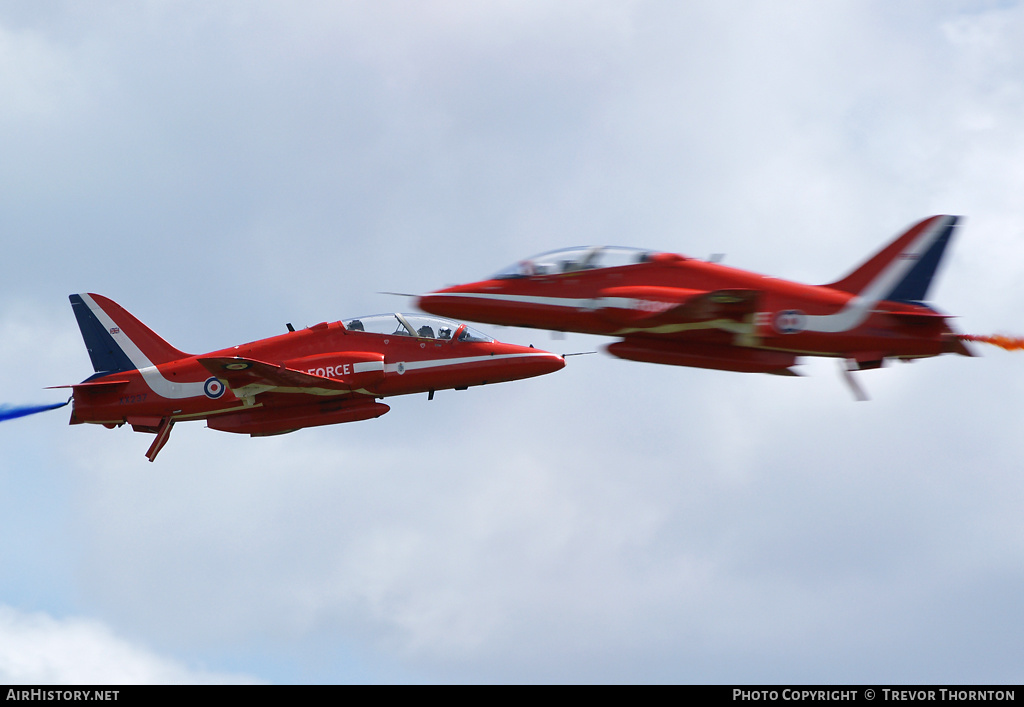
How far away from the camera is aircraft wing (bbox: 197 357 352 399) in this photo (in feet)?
129

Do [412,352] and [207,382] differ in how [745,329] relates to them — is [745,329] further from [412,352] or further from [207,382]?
[207,382]

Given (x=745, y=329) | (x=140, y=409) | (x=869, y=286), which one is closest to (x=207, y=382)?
(x=140, y=409)

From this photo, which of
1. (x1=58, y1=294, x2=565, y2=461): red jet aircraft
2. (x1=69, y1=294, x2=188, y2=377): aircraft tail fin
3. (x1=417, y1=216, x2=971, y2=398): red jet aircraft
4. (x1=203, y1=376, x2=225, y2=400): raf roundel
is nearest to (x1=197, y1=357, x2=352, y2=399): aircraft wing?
(x1=58, y1=294, x2=565, y2=461): red jet aircraft

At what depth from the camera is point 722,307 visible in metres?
32.2

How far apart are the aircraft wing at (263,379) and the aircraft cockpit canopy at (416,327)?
1966 millimetres

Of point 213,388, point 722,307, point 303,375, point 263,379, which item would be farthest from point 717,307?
point 213,388

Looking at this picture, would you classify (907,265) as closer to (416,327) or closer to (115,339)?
(416,327)

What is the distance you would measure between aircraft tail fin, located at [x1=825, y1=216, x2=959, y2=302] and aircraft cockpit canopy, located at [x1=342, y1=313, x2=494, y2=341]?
39.1 feet

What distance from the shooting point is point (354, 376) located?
39938 mm

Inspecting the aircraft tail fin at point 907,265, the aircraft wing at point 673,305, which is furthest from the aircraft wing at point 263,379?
the aircraft tail fin at point 907,265

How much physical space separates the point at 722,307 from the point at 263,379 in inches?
586

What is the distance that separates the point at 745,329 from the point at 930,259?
4.92 metres
